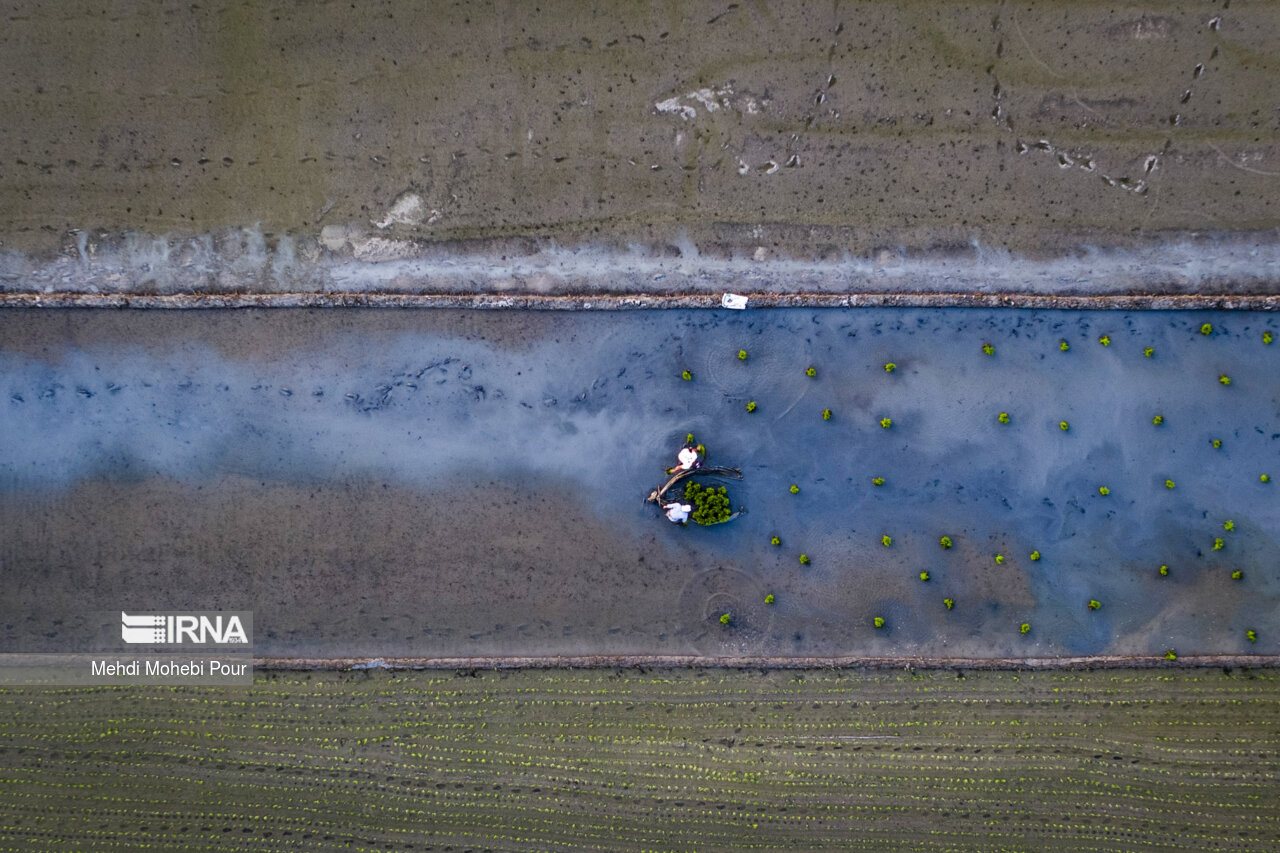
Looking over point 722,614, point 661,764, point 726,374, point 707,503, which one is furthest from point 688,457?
point 661,764

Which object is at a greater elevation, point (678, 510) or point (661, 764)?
point (678, 510)

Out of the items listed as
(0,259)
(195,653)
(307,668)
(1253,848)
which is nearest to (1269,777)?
(1253,848)

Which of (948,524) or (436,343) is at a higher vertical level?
(436,343)

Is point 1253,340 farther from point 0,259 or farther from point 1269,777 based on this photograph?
point 0,259

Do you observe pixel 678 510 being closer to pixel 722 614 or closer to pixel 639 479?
pixel 639 479

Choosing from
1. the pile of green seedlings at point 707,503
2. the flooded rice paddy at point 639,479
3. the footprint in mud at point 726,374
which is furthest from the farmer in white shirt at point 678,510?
the footprint in mud at point 726,374

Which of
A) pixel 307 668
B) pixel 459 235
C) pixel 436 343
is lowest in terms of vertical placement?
pixel 307 668

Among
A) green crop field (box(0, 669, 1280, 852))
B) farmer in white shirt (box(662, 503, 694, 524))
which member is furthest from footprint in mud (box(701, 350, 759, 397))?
green crop field (box(0, 669, 1280, 852))
